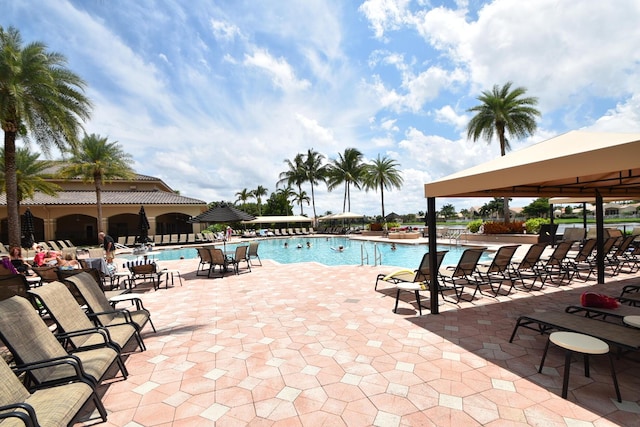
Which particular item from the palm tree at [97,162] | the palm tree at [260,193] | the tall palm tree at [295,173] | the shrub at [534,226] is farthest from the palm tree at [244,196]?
the shrub at [534,226]

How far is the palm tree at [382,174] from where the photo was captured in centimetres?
3350

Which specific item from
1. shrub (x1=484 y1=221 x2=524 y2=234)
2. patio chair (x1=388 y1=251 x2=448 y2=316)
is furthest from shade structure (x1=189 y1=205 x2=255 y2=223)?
shrub (x1=484 y1=221 x2=524 y2=234)

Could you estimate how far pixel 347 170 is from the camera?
37562mm

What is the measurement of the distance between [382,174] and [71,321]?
106ft

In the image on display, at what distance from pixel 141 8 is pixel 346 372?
9702mm

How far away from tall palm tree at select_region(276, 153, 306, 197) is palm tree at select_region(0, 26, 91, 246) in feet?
92.6

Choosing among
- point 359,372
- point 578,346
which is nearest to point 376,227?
point 359,372

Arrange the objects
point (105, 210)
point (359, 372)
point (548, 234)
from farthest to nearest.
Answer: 1. point (105, 210)
2. point (548, 234)
3. point (359, 372)

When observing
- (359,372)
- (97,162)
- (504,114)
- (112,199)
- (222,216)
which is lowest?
(359,372)

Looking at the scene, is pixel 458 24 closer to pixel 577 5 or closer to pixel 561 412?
pixel 577 5

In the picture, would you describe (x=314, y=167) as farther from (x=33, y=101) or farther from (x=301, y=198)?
(x=33, y=101)

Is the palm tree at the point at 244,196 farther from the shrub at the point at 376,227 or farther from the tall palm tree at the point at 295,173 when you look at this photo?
the shrub at the point at 376,227

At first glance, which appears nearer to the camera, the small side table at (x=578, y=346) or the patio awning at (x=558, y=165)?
the small side table at (x=578, y=346)

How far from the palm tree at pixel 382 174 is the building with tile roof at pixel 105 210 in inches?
713
